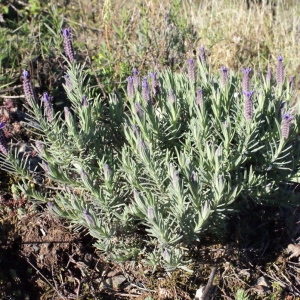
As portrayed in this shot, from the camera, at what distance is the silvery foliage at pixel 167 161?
2316mm

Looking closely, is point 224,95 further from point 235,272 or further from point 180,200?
point 235,272

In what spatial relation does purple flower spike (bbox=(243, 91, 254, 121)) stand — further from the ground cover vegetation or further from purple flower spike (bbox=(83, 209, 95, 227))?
purple flower spike (bbox=(83, 209, 95, 227))

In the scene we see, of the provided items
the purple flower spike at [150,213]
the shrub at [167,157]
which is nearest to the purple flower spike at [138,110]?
the shrub at [167,157]

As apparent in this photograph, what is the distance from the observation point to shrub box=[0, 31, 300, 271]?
2.31m

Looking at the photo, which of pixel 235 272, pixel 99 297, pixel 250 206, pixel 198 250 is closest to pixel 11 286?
pixel 99 297

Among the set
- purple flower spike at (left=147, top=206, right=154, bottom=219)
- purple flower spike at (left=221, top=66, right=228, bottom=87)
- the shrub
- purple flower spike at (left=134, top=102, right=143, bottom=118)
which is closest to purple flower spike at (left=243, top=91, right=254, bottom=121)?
the shrub

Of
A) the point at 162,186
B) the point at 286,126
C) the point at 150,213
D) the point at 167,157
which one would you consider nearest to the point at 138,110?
the point at 167,157

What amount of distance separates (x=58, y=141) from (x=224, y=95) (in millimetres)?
1020

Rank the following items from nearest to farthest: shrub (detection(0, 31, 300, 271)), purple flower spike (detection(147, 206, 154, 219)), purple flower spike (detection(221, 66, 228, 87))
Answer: purple flower spike (detection(147, 206, 154, 219)), shrub (detection(0, 31, 300, 271)), purple flower spike (detection(221, 66, 228, 87))

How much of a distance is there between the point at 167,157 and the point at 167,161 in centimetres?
3

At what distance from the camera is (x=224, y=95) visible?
2.57 meters

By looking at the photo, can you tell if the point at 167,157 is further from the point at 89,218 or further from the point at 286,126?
the point at 286,126

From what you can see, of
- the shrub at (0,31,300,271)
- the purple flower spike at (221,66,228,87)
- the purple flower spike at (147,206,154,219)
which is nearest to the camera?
the purple flower spike at (147,206,154,219)

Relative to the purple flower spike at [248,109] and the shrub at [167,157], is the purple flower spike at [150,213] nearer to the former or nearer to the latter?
the shrub at [167,157]
